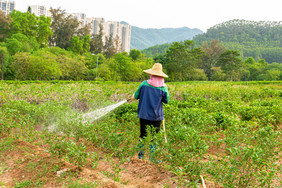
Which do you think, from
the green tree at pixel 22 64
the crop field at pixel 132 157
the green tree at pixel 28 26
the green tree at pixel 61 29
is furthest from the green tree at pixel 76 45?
the crop field at pixel 132 157

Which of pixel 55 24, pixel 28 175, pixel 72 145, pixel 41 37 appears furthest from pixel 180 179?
pixel 55 24

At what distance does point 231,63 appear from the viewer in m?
42.6

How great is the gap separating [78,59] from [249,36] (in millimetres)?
90099

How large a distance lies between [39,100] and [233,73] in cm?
4169

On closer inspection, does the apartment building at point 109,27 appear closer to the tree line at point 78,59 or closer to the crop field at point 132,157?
the tree line at point 78,59

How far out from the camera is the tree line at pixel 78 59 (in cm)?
2306

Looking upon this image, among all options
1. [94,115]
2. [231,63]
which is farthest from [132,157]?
[231,63]

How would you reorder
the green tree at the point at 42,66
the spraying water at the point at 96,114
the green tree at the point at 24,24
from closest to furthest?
the spraying water at the point at 96,114 → the green tree at the point at 42,66 → the green tree at the point at 24,24

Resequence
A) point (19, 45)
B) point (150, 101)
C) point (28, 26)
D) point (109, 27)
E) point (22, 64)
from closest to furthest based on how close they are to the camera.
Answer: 1. point (150, 101)
2. point (22, 64)
3. point (19, 45)
4. point (28, 26)
5. point (109, 27)

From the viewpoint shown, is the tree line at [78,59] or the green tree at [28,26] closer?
the tree line at [78,59]

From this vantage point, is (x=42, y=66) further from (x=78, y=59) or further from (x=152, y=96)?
(x=152, y=96)

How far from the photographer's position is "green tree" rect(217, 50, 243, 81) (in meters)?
42.2

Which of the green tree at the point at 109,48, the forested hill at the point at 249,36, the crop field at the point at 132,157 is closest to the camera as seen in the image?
the crop field at the point at 132,157

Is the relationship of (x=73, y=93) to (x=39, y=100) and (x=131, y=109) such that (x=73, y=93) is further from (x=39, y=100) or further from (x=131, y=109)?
(x=131, y=109)
